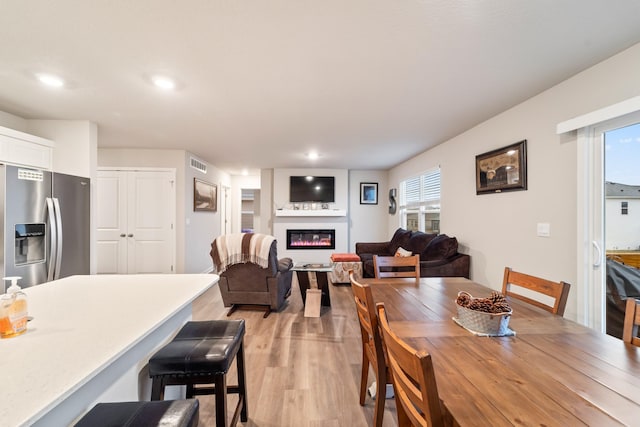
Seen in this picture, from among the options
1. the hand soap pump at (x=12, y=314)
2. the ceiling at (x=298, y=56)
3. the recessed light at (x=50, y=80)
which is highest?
the recessed light at (x=50, y=80)

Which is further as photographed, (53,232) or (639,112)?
(53,232)

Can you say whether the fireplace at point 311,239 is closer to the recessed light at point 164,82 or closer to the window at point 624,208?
the recessed light at point 164,82

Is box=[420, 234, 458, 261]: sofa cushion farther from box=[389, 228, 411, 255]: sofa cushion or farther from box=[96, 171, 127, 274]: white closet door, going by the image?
box=[96, 171, 127, 274]: white closet door

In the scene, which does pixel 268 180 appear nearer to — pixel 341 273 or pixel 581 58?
pixel 341 273

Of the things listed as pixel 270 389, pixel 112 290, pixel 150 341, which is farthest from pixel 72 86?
pixel 270 389

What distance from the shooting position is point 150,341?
4.25ft

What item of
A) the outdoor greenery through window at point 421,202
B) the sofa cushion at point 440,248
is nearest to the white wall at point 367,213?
the outdoor greenery through window at point 421,202

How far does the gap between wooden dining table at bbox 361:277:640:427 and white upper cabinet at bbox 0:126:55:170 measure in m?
3.94

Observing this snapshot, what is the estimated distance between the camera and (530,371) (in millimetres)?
895

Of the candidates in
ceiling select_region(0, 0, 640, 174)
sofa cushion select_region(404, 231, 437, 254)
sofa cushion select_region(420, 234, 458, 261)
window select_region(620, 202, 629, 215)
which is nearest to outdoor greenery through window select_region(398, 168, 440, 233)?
sofa cushion select_region(404, 231, 437, 254)

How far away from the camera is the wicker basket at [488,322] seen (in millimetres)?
1153

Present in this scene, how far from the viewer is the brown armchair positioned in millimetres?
3215

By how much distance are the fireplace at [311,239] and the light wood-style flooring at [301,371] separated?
126 inches

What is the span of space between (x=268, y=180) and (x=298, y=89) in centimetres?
454
